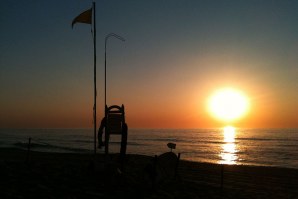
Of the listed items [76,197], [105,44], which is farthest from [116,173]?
[105,44]

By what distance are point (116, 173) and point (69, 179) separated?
2085 mm

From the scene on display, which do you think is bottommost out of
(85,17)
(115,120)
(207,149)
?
(207,149)

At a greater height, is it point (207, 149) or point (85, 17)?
point (85, 17)

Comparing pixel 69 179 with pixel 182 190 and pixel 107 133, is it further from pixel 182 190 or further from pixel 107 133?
pixel 182 190

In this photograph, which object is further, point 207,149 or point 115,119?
point 207,149

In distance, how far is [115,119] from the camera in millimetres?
17469

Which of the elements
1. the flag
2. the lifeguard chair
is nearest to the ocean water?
the lifeguard chair

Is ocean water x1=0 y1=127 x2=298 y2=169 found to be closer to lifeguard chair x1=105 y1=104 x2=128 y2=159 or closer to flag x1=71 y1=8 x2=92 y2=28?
lifeguard chair x1=105 y1=104 x2=128 y2=159

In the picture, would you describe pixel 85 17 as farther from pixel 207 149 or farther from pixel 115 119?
pixel 207 149

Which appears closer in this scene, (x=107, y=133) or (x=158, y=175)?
(x=158, y=175)

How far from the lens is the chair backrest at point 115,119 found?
17422 mm

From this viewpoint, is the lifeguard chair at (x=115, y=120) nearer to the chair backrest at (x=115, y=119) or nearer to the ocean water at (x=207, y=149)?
the chair backrest at (x=115, y=119)

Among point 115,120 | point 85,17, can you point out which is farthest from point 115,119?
point 85,17

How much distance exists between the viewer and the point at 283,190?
20.1 metres
